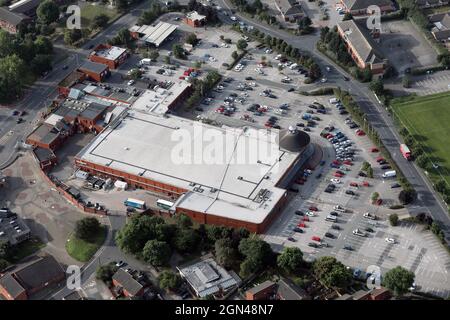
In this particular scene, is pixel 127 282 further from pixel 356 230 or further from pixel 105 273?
pixel 356 230

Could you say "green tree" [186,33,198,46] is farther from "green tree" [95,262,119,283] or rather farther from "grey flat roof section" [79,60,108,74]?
"green tree" [95,262,119,283]

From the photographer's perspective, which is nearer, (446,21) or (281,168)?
(281,168)

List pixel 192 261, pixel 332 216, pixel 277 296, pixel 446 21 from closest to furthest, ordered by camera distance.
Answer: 1. pixel 277 296
2. pixel 192 261
3. pixel 332 216
4. pixel 446 21

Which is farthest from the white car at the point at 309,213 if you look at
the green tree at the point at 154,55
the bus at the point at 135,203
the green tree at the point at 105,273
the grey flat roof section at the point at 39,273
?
the green tree at the point at 154,55

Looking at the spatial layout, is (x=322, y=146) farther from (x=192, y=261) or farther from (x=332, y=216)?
(x=192, y=261)

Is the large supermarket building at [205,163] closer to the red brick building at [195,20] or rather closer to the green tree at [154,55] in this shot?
the green tree at [154,55]

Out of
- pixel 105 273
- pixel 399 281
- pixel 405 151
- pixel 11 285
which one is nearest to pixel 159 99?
pixel 105 273

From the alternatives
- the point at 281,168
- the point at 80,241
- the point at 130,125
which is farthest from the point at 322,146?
the point at 80,241
